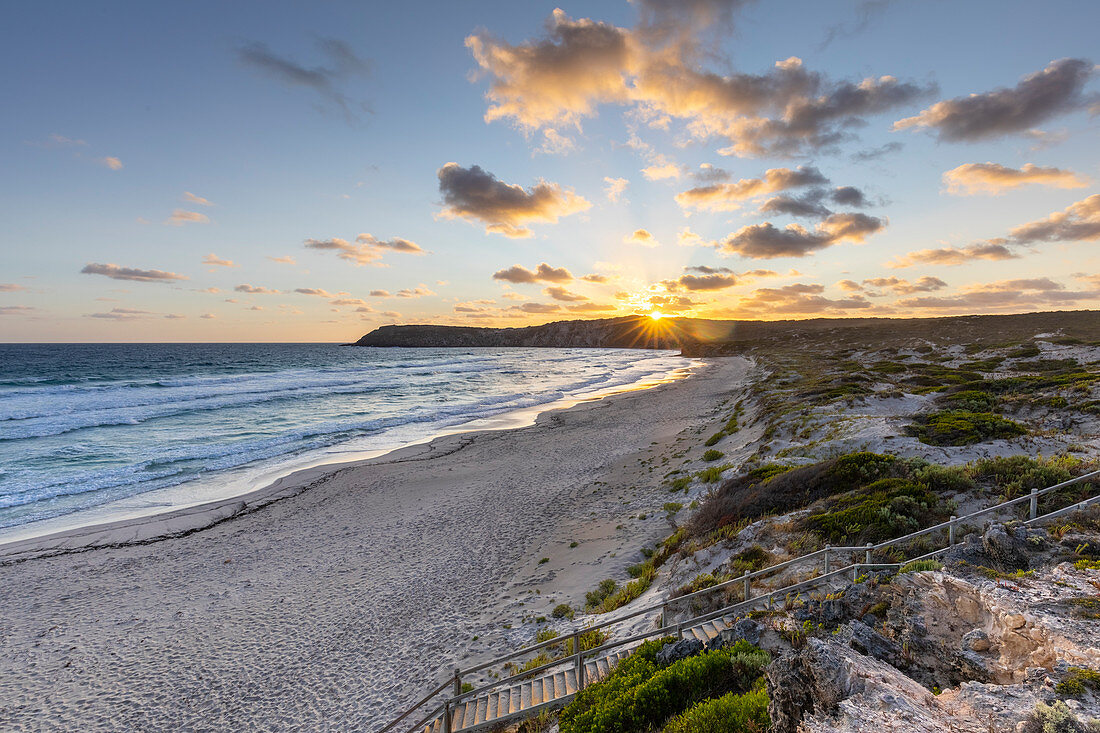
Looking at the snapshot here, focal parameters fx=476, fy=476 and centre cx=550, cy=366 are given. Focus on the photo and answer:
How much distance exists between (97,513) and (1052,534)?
32.3 metres

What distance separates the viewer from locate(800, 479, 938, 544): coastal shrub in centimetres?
1075

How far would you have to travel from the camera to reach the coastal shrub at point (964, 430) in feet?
51.8

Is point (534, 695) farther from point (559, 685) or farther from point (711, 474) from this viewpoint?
point (711, 474)

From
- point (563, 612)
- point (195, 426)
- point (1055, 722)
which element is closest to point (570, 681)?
point (563, 612)

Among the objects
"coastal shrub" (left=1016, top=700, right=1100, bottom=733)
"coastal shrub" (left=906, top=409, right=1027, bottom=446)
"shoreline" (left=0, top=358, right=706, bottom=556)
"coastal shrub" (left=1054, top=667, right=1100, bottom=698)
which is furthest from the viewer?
"shoreline" (left=0, top=358, right=706, bottom=556)

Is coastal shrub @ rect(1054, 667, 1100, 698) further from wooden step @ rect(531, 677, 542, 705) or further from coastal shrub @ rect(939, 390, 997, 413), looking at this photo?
coastal shrub @ rect(939, 390, 997, 413)

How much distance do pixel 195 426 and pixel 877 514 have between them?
4654cm

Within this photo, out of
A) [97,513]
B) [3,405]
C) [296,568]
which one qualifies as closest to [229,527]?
[296,568]

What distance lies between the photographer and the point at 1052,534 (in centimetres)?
808

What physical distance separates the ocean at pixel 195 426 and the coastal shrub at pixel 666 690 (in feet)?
79.0

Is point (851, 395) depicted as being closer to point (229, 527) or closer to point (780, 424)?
point (780, 424)

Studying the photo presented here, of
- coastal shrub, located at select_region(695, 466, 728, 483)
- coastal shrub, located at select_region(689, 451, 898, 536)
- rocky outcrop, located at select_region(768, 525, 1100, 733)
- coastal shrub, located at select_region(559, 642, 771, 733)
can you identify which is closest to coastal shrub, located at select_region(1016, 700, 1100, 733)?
rocky outcrop, located at select_region(768, 525, 1100, 733)

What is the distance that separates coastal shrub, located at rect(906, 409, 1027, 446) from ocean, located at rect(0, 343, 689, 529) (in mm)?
30054

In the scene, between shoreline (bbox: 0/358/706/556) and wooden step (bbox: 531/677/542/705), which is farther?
shoreline (bbox: 0/358/706/556)
